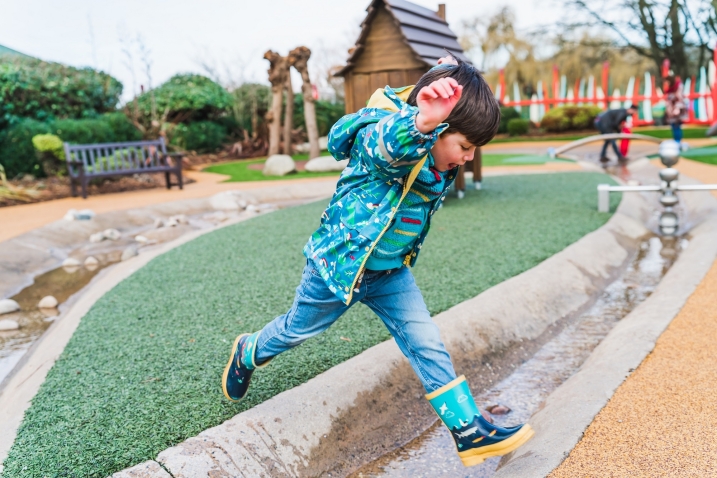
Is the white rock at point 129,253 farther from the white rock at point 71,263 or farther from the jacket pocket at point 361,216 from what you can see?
the jacket pocket at point 361,216

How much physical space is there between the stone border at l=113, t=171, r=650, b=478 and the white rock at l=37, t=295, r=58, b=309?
2.80 m

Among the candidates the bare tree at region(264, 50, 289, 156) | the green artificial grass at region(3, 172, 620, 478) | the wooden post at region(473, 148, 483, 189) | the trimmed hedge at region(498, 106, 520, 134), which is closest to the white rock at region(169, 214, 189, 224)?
the green artificial grass at region(3, 172, 620, 478)

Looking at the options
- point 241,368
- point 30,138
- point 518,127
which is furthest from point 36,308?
point 518,127

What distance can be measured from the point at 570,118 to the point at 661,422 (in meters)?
20.3

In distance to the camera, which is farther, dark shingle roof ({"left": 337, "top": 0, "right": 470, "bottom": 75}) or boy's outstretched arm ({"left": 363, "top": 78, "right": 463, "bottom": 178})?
dark shingle roof ({"left": 337, "top": 0, "right": 470, "bottom": 75})

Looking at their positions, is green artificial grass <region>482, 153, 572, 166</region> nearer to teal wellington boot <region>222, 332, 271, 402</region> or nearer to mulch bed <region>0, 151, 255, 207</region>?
mulch bed <region>0, 151, 255, 207</region>

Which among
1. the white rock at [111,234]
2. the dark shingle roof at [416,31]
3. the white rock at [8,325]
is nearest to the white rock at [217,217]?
the white rock at [111,234]

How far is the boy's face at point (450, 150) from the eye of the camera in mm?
1838

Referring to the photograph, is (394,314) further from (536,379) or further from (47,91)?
(47,91)

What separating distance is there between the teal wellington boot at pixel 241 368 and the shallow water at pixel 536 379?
1.80 feet

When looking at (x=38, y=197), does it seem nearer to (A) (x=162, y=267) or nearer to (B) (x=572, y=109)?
(A) (x=162, y=267)

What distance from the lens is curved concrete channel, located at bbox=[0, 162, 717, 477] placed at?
220 centimetres

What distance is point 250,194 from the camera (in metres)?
10.3

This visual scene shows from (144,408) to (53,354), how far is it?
1.07m
